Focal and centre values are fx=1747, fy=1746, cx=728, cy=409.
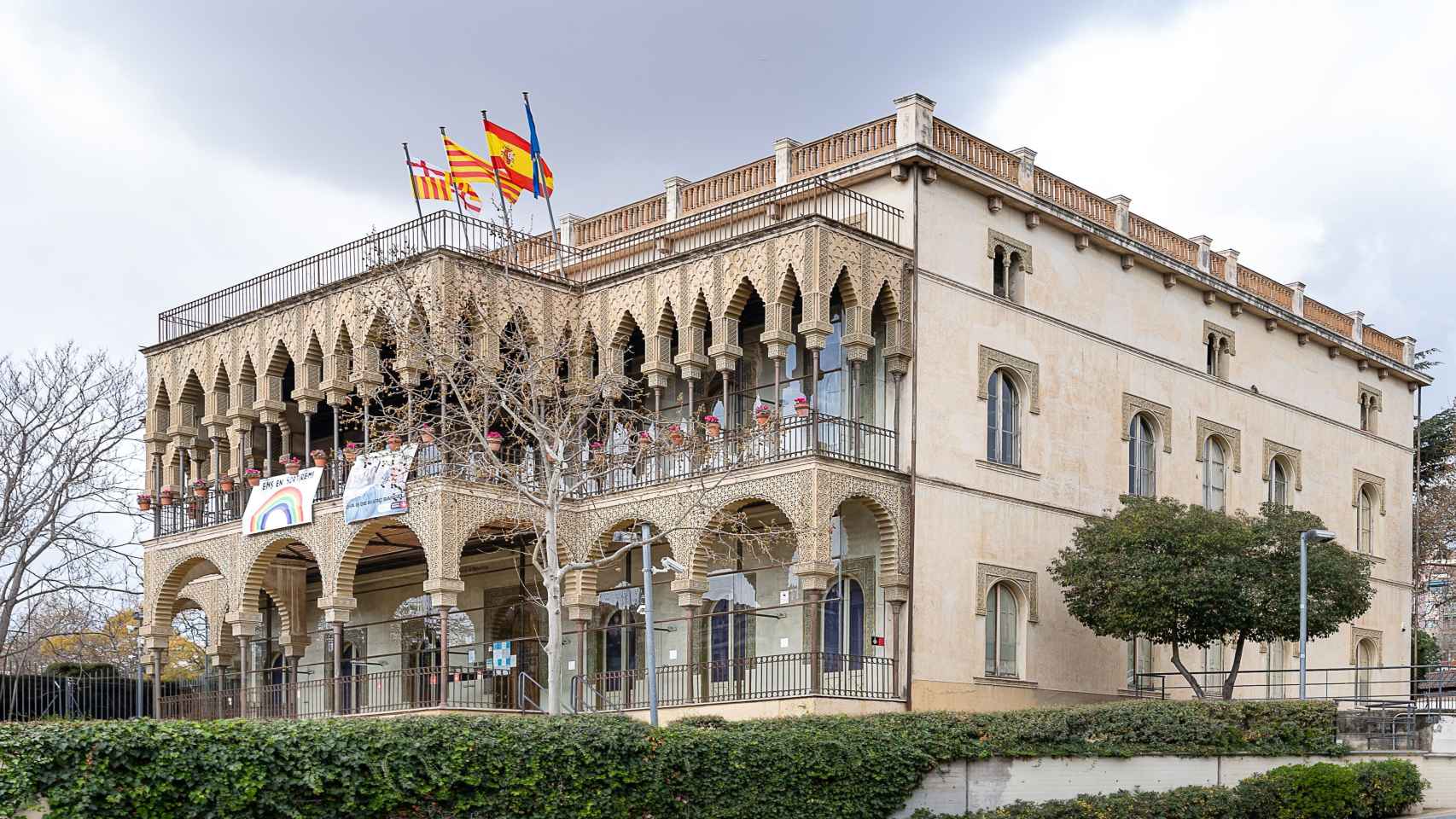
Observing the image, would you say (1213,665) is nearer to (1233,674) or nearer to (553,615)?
(1233,674)

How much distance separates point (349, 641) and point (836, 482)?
17.2m

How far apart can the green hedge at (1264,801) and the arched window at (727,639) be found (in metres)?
8.57

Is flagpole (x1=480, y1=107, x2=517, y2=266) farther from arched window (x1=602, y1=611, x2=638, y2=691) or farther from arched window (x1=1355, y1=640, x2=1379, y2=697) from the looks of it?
arched window (x1=1355, y1=640, x2=1379, y2=697)

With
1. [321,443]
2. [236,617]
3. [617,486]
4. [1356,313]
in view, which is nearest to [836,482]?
[617,486]

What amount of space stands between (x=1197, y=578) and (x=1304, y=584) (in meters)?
1.83

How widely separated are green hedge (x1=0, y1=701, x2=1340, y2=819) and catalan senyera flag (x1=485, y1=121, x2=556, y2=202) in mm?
12339

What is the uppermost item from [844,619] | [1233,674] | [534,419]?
[534,419]

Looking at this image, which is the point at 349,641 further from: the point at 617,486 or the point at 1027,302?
the point at 1027,302

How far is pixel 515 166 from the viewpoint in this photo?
32.1 m

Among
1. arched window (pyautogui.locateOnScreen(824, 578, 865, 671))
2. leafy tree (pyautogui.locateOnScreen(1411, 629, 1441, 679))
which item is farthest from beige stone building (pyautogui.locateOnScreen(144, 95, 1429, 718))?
leafy tree (pyautogui.locateOnScreen(1411, 629, 1441, 679))

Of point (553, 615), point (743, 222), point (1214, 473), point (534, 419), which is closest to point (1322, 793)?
point (553, 615)

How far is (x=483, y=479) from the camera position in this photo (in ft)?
100

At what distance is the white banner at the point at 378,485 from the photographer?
98.8 feet

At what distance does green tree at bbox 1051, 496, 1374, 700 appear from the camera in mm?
29562
